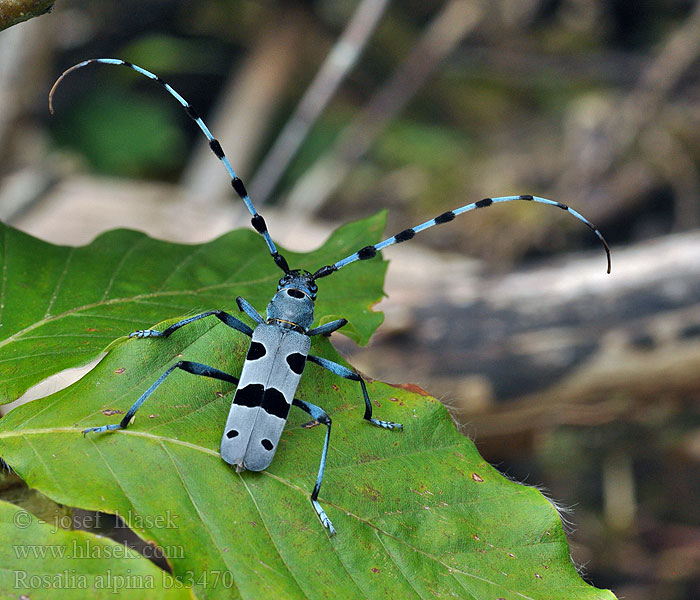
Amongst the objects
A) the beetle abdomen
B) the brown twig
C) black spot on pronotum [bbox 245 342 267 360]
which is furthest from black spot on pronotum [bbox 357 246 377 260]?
the brown twig

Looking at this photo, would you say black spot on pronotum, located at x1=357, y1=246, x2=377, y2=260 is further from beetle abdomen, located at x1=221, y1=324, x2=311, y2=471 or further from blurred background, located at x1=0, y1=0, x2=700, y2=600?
blurred background, located at x1=0, y1=0, x2=700, y2=600

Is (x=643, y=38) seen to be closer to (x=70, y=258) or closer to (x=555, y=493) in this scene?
(x=555, y=493)

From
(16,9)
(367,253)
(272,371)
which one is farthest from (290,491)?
(16,9)

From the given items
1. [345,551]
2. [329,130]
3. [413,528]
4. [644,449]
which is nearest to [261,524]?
[345,551]

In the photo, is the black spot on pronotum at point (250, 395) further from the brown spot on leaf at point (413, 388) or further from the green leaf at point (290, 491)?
the brown spot on leaf at point (413, 388)

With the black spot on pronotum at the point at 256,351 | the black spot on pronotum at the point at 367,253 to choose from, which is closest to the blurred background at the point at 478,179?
the black spot on pronotum at the point at 367,253

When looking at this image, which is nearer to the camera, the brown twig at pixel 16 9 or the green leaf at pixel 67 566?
the green leaf at pixel 67 566

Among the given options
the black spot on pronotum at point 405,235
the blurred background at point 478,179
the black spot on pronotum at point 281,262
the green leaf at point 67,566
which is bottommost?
the green leaf at point 67,566
